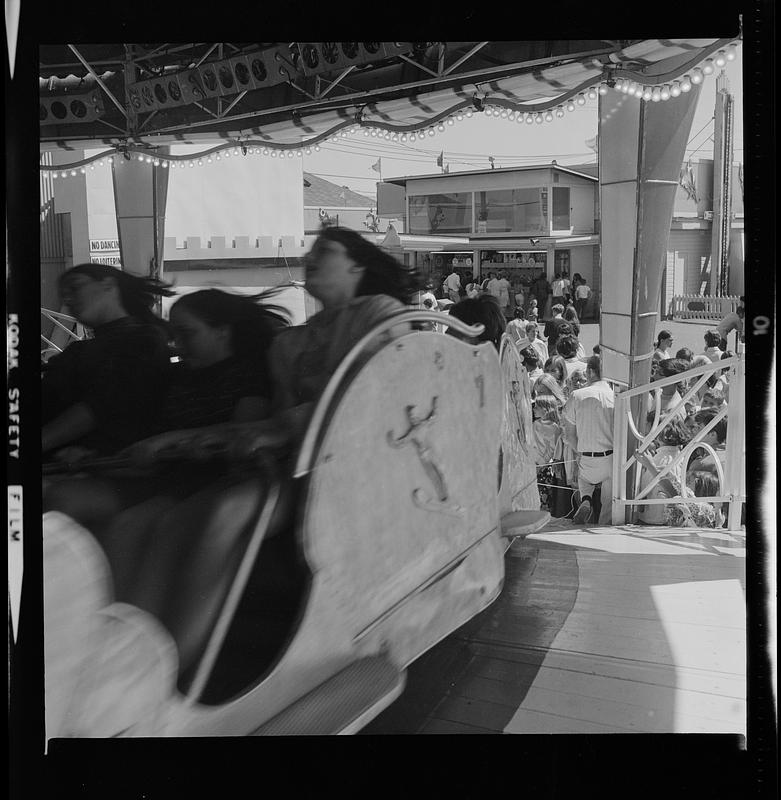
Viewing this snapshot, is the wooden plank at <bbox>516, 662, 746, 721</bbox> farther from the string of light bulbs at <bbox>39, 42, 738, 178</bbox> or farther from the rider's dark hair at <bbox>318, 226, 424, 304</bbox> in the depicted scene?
the string of light bulbs at <bbox>39, 42, 738, 178</bbox>

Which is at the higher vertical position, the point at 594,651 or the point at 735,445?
the point at 735,445

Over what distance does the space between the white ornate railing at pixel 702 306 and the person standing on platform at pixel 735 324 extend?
1cm

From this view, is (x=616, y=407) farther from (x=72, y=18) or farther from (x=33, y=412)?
(x=72, y=18)

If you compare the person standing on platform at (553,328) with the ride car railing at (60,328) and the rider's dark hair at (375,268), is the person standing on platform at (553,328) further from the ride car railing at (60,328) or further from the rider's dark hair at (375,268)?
the ride car railing at (60,328)

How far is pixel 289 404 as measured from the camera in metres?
2.45

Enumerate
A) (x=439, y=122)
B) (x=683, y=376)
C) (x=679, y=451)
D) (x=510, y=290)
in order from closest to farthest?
(x=510, y=290), (x=439, y=122), (x=683, y=376), (x=679, y=451)

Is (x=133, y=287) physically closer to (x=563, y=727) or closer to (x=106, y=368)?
(x=106, y=368)

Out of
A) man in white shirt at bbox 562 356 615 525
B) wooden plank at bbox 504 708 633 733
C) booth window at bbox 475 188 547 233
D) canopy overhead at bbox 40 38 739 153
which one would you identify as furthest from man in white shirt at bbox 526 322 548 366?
wooden plank at bbox 504 708 633 733

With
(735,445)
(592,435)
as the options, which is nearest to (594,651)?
(592,435)

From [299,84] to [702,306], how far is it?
1.49 meters

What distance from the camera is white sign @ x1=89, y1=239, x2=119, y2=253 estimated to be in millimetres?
2545

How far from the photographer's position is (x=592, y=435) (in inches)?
111

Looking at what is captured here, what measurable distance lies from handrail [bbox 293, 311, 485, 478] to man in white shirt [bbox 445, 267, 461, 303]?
0.07 metres

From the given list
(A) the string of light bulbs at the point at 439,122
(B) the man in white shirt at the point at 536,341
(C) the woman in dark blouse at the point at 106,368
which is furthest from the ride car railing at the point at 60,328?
(B) the man in white shirt at the point at 536,341
